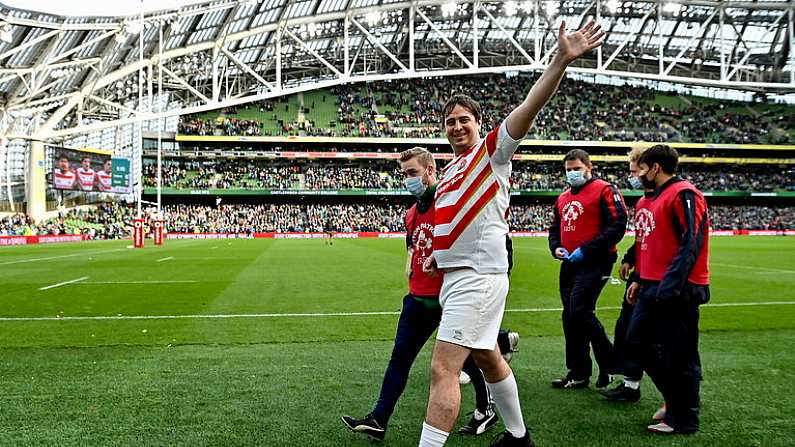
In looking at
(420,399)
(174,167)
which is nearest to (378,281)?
(420,399)

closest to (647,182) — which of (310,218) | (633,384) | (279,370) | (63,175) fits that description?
(633,384)

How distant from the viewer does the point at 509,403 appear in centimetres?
344

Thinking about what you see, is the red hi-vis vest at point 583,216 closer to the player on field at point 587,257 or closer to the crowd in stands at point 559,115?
the player on field at point 587,257

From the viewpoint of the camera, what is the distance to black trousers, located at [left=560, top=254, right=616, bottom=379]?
506 cm

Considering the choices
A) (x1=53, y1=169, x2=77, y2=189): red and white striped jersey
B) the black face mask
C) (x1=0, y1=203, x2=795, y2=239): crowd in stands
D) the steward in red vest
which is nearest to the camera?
the black face mask

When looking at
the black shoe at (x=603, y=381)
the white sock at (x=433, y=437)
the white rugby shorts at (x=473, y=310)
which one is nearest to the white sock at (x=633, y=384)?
the black shoe at (x=603, y=381)

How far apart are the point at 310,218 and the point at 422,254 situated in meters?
54.4

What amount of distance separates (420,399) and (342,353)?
1869 millimetres

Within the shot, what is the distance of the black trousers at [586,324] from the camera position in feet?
16.6

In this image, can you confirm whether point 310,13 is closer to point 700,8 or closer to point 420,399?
point 700,8

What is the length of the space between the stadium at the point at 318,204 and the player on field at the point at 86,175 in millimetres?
153

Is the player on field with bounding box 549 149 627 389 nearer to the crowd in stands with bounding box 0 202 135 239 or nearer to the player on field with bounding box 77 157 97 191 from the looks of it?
the crowd in stands with bounding box 0 202 135 239

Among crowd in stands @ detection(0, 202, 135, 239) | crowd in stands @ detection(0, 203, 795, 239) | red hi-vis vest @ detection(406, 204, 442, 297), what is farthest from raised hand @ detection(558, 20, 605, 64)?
crowd in stands @ detection(0, 203, 795, 239)

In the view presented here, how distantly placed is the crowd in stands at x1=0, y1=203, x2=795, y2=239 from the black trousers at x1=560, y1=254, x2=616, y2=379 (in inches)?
1903
